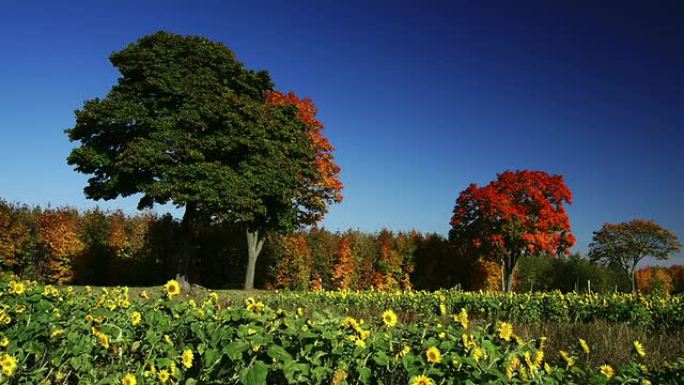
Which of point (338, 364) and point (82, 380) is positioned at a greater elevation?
point (338, 364)

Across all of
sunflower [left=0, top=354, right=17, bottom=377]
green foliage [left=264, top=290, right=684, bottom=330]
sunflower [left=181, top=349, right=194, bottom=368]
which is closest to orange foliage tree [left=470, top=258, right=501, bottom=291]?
green foliage [left=264, top=290, right=684, bottom=330]

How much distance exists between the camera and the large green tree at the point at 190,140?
16.7 meters

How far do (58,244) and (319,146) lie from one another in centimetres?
1160

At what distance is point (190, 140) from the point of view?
1714 cm

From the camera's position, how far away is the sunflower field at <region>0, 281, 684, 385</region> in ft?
8.87

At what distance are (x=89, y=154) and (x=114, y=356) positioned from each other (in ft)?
49.8

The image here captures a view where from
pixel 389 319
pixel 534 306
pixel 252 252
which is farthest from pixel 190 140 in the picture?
pixel 389 319

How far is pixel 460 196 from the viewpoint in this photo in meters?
25.0

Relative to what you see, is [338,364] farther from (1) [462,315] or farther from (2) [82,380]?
(2) [82,380]

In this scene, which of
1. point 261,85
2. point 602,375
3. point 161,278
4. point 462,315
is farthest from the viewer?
point 161,278

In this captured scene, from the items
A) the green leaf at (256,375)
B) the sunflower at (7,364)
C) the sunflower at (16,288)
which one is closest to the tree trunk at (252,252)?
the sunflower at (16,288)

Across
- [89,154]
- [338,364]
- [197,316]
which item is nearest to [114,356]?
[197,316]

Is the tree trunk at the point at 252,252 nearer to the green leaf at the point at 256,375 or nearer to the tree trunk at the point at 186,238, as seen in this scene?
the tree trunk at the point at 186,238

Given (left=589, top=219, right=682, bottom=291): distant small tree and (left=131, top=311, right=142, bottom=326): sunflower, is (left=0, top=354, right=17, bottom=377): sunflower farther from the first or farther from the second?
(left=589, top=219, right=682, bottom=291): distant small tree
